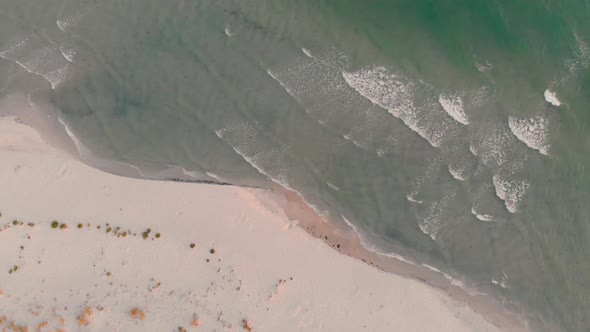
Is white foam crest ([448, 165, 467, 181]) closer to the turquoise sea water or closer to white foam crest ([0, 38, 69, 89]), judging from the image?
the turquoise sea water

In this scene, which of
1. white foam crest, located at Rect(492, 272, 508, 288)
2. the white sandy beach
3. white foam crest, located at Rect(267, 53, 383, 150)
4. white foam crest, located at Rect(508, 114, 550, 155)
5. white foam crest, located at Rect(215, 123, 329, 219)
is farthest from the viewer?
white foam crest, located at Rect(508, 114, 550, 155)

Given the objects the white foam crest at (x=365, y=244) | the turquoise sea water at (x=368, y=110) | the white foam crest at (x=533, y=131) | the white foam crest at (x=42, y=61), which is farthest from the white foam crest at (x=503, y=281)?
the white foam crest at (x=42, y=61)

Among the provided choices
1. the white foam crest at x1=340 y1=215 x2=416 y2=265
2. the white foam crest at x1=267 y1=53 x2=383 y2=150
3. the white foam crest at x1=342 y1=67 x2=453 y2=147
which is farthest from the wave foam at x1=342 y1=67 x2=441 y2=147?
the white foam crest at x1=340 y1=215 x2=416 y2=265

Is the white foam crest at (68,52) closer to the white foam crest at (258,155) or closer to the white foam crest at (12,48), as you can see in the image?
the white foam crest at (12,48)

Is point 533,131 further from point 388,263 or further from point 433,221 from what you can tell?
point 388,263

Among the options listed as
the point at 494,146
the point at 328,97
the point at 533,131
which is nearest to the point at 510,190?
the point at 494,146

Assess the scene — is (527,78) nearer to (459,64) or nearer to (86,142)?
(459,64)

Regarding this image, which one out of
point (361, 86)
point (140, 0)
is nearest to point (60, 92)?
point (140, 0)
